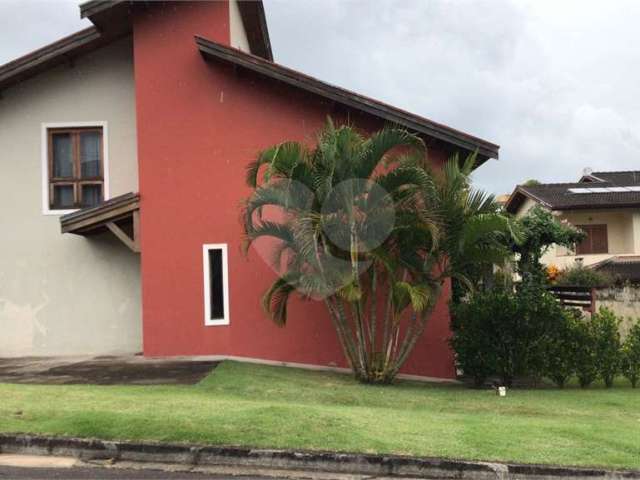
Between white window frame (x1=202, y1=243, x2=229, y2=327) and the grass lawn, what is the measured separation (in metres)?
2.93

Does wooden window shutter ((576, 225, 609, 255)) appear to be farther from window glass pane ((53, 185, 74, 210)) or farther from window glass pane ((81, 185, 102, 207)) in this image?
window glass pane ((53, 185, 74, 210))

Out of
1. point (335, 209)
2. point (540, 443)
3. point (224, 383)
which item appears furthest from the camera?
point (335, 209)

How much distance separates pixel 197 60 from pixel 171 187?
8.04 ft

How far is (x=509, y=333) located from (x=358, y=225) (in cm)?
350

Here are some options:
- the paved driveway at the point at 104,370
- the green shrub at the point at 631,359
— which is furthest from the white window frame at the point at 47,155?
the green shrub at the point at 631,359

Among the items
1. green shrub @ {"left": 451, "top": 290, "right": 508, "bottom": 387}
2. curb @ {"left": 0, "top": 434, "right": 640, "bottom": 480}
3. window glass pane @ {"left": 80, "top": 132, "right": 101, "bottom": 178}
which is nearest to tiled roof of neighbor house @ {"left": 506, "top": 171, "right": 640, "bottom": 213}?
green shrub @ {"left": 451, "top": 290, "right": 508, "bottom": 387}

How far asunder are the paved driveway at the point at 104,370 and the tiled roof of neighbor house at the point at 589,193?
2067 centimetres

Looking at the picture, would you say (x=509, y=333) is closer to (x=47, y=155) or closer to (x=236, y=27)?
(x=236, y=27)

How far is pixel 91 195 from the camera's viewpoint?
15023 millimetres

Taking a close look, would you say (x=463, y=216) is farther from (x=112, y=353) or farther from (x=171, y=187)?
(x=112, y=353)

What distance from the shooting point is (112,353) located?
47.8 ft

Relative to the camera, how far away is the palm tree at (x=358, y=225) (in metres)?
11.2

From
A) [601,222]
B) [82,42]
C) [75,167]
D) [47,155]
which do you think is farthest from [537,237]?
[601,222]

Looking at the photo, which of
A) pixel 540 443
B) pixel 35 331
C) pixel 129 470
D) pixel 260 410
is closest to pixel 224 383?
pixel 260 410
